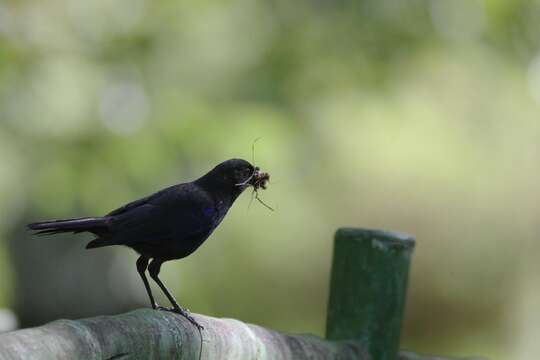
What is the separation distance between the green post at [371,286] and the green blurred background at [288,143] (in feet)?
9.48

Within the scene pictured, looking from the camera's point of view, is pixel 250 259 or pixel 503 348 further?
pixel 503 348

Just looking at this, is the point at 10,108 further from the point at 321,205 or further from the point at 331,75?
the point at 321,205

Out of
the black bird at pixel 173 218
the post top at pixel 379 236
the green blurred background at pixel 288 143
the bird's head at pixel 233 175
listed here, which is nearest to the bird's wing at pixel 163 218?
the black bird at pixel 173 218

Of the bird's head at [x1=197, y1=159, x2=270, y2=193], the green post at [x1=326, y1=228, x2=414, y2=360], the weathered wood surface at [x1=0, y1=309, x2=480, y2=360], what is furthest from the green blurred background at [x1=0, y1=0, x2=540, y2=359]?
the weathered wood surface at [x1=0, y1=309, x2=480, y2=360]

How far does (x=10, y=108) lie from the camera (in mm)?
6082

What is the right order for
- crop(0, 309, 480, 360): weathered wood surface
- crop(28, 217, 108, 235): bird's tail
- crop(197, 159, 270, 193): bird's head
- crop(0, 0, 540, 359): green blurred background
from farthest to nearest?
crop(0, 0, 540, 359): green blurred background, crop(197, 159, 270, 193): bird's head, crop(28, 217, 108, 235): bird's tail, crop(0, 309, 480, 360): weathered wood surface

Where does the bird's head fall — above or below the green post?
above

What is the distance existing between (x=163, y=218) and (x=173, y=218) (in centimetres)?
4

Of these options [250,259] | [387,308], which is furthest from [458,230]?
[387,308]

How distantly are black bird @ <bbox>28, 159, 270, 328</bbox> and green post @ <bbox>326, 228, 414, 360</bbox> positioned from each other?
468mm

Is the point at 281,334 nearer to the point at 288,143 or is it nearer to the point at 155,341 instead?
the point at 155,341

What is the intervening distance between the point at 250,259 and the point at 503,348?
12.8ft

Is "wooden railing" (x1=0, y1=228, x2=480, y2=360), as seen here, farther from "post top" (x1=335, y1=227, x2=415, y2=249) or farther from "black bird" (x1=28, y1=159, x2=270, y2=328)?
"black bird" (x1=28, y1=159, x2=270, y2=328)

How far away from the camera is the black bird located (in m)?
3.44
